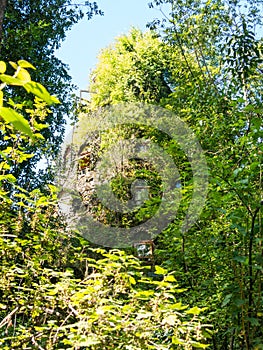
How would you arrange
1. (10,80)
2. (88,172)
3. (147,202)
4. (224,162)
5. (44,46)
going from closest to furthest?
(10,80)
(224,162)
(147,202)
(44,46)
(88,172)

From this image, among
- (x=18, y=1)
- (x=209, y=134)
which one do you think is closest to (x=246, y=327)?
(x=209, y=134)

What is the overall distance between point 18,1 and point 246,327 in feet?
14.3

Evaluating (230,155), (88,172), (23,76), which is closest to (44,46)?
(88,172)

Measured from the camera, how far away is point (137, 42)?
818 cm

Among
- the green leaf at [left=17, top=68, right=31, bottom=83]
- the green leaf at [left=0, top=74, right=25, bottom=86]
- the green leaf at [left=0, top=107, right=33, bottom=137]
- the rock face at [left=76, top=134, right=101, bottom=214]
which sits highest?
the rock face at [left=76, top=134, right=101, bottom=214]

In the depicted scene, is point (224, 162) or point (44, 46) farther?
point (44, 46)

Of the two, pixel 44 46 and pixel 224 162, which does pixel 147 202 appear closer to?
pixel 224 162

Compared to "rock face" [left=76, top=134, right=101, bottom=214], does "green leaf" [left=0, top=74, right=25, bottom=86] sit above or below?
below

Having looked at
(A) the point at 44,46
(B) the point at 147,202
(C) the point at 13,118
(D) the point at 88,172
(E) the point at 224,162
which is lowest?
(C) the point at 13,118

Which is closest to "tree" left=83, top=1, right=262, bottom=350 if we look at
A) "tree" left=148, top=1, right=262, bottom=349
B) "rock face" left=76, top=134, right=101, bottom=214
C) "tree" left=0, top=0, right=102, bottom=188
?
"tree" left=148, top=1, right=262, bottom=349

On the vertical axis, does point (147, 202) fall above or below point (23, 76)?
above

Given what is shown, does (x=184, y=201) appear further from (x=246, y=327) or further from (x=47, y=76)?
(x=47, y=76)

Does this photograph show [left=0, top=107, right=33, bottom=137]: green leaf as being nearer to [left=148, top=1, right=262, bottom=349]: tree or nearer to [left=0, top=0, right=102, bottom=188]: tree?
[left=148, top=1, right=262, bottom=349]: tree

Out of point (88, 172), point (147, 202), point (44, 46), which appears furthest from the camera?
point (88, 172)
